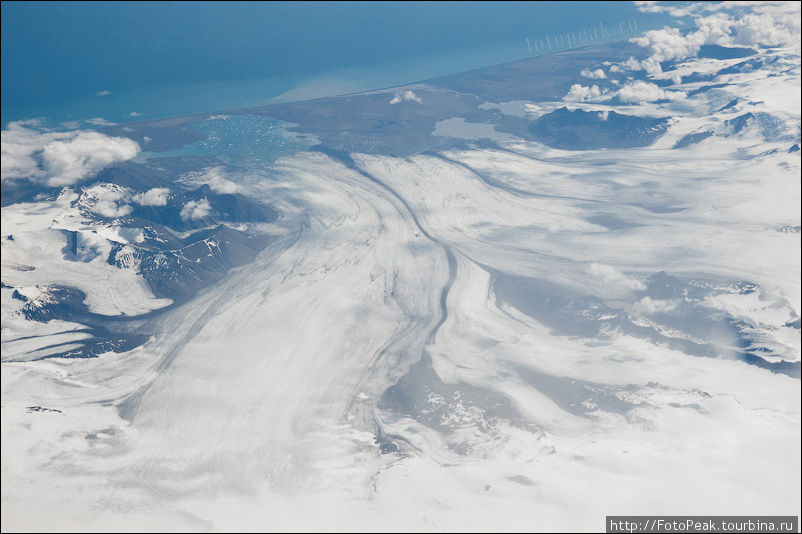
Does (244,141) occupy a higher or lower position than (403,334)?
higher

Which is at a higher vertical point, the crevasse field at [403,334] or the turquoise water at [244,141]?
the turquoise water at [244,141]

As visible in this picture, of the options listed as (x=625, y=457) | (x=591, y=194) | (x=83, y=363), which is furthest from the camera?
(x=591, y=194)

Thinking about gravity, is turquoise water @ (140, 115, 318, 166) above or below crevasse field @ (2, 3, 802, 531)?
above

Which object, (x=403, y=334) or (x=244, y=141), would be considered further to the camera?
(x=244, y=141)

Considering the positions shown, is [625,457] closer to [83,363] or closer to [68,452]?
[68,452]

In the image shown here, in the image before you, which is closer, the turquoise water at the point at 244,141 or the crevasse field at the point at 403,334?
the crevasse field at the point at 403,334

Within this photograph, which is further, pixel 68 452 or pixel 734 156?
pixel 734 156

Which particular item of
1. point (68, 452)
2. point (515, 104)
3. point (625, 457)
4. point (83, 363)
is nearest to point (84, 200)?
point (83, 363)

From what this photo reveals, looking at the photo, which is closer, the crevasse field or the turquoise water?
the crevasse field
